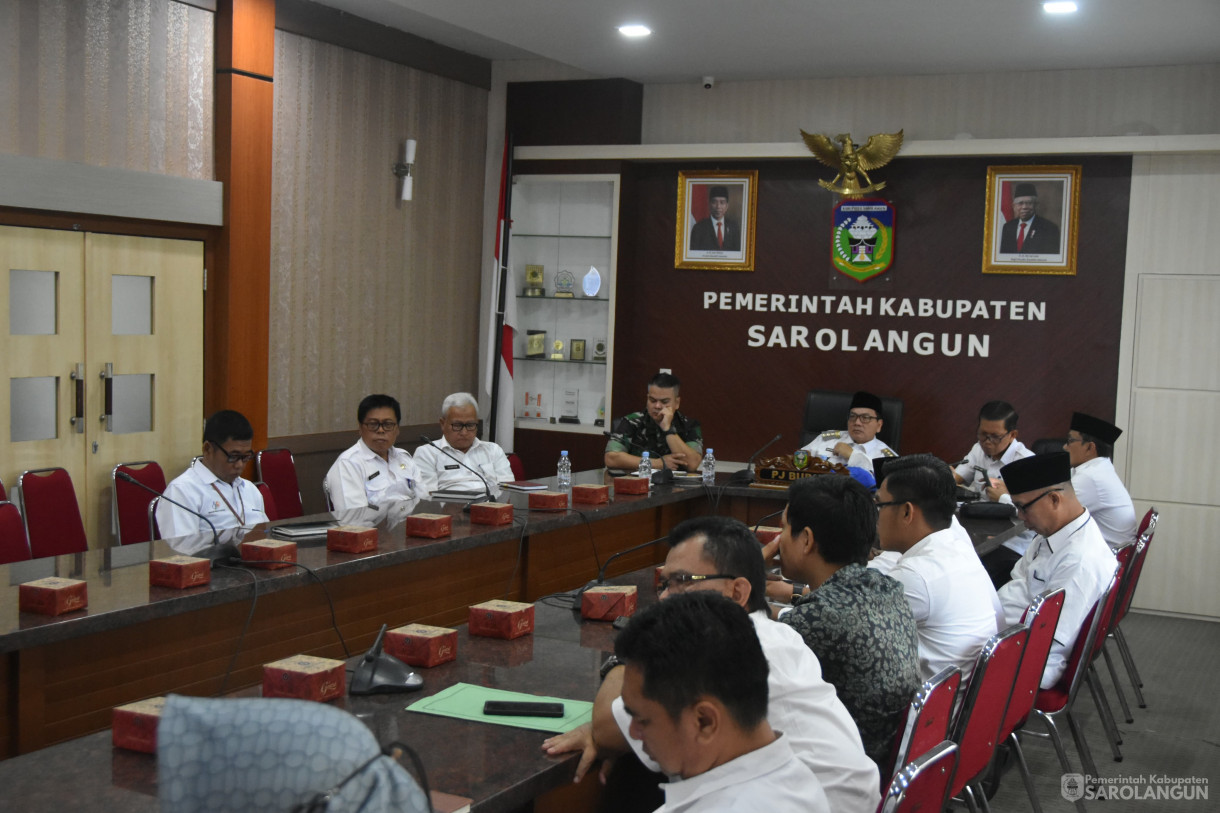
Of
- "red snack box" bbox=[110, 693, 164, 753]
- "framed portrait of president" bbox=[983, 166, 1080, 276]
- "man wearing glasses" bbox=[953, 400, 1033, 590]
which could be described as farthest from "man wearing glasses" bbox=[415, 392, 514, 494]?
"red snack box" bbox=[110, 693, 164, 753]

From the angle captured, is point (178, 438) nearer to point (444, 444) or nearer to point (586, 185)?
point (444, 444)

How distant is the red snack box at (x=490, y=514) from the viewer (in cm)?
406

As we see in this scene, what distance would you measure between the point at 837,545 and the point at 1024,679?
27.1 inches

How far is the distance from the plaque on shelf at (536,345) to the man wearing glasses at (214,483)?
3.41 meters

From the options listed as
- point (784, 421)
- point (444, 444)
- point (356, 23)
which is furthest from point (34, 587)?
point (784, 421)

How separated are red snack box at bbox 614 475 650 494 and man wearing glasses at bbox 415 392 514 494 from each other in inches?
27.4

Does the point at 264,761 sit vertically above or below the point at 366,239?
below

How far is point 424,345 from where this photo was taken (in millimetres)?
7359

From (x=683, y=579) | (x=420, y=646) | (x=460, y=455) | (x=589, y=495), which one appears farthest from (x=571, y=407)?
(x=683, y=579)

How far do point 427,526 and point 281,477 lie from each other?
2.32 metres

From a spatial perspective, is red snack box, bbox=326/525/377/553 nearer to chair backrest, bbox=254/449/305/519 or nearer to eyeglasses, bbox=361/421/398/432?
eyeglasses, bbox=361/421/398/432

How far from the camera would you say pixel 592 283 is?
24.6ft

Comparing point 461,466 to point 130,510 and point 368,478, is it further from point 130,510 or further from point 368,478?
point 130,510

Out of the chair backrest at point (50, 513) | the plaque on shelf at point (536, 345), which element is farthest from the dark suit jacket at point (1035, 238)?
the chair backrest at point (50, 513)
